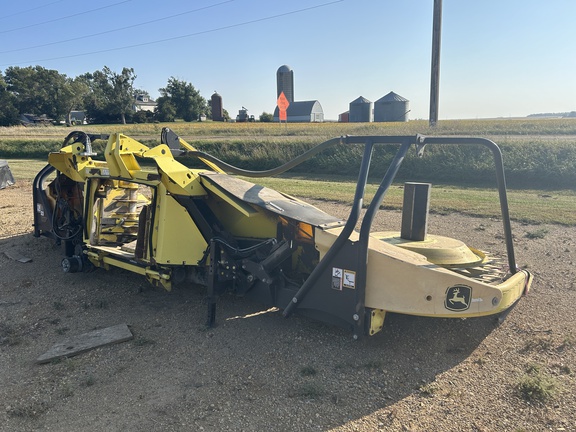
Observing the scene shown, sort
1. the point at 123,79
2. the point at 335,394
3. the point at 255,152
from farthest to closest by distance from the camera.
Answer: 1. the point at 123,79
2. the point at 255,152
3. the point at 335,394

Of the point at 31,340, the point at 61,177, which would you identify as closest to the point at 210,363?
the point at 31,340

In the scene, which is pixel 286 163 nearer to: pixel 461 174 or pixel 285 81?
pixel 461 174

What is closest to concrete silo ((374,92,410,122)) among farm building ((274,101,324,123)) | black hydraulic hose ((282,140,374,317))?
farm building ((274,101,324,123))

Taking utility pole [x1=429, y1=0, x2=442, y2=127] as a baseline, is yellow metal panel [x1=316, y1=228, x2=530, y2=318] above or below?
below

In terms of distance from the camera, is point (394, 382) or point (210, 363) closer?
point (394, 382)

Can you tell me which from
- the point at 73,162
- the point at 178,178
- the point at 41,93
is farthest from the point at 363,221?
the point at 41,93

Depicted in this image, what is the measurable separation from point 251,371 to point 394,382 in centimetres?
101

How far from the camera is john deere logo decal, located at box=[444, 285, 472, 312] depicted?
312 centimetres

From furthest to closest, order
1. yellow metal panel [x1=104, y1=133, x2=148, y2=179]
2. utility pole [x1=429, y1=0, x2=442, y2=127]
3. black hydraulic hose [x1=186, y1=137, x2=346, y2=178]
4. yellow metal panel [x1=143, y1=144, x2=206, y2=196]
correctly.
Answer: utility pole [x1=429, y1=0, x2=442, y2=127] < yellow metal panel [x1=104, y1=133, x2=148, y2=179] < yellow metal panel [x1=143, y1=144, x2=206, y2=196] < black hydraulic hose [x1=186, y1=137, x2=346, y2=178]

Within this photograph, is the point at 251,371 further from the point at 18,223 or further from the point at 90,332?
the point at 18,223

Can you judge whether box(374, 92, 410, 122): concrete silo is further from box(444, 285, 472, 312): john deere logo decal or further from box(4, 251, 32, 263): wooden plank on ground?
box(444, 285, 472, 312): john deere logo decal

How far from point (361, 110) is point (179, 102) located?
964 inches

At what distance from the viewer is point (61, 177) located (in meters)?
5.99

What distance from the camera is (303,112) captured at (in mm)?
72625
